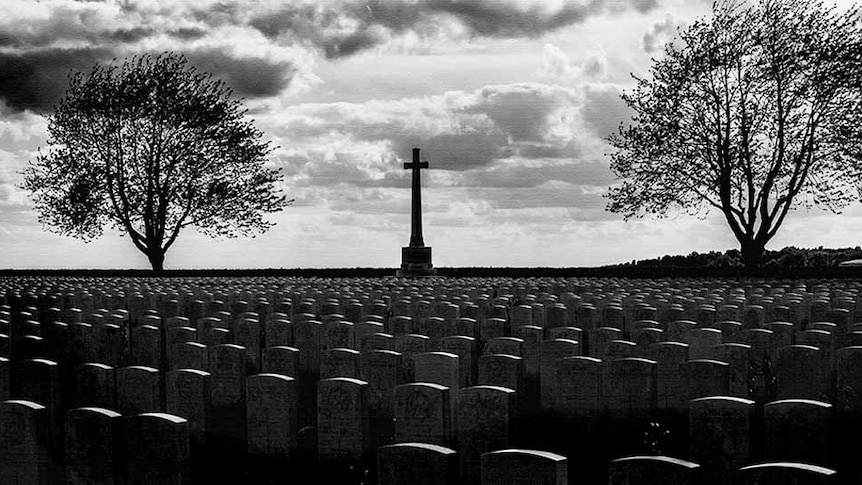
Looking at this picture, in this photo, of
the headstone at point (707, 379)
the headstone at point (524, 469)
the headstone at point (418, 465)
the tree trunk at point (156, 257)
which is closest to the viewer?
the headstone at point (524, 469)

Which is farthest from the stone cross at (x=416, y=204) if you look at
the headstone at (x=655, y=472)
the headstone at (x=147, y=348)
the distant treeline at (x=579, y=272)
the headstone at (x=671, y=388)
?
the headstone at (x=655, y=472)

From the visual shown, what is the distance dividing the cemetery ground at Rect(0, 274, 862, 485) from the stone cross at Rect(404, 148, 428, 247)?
728 inches

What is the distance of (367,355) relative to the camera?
27.2 ft

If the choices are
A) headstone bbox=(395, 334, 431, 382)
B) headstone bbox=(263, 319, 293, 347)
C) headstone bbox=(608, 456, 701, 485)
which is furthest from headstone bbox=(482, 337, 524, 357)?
headstone bbox=(608, 456, 701, 485)

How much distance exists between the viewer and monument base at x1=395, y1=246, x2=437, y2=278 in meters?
30.7

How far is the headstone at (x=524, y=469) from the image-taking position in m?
4.21

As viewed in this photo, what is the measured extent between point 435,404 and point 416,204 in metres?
24.8

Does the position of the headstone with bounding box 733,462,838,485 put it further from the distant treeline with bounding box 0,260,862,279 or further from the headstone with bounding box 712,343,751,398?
the distant treeline with bounding box 0,260,862,279

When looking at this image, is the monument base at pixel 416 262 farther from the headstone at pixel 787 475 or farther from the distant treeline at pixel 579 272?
the headstone at pixel 787 475

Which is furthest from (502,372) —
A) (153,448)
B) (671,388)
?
(153,448)

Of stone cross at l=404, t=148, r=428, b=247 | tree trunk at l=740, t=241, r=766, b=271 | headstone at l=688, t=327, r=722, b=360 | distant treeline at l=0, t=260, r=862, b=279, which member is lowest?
headstone at l=688, t=327, r=722, b=360

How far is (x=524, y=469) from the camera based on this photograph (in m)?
4.25

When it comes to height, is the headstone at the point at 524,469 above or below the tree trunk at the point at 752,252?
below

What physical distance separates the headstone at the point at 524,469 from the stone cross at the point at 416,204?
26519 mm
